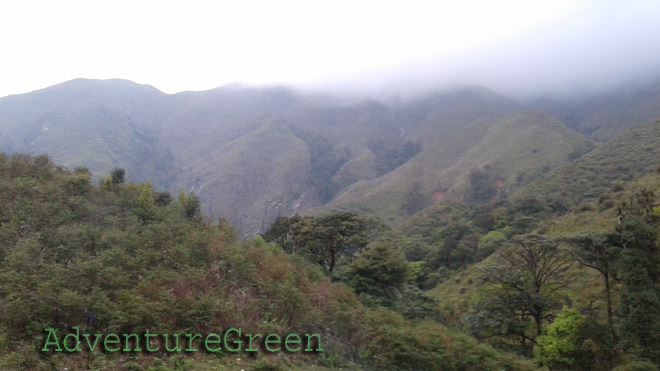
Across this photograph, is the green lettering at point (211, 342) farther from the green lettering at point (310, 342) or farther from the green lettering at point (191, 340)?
the green lettering at point (310, 342)

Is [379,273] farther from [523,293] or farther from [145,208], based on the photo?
[145,208]

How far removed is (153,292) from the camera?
9398 mm

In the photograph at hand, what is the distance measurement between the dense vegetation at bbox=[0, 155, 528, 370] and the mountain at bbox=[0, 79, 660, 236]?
203ft

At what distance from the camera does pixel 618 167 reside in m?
59.3

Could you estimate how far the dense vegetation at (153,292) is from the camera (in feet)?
25.2

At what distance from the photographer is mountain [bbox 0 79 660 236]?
104 meters

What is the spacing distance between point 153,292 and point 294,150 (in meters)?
155

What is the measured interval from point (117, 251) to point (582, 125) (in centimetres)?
19356

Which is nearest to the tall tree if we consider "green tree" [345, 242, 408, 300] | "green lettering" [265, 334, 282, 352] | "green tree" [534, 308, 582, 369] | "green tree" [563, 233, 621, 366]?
"green tree" [563, 233, 621, 366]

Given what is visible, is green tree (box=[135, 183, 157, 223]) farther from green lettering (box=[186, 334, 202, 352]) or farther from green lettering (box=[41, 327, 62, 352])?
green lettering (box=[186, 334, 202, 352])

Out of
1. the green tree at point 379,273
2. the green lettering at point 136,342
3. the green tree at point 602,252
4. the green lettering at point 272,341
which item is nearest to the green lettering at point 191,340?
the green lettering at point 136,342

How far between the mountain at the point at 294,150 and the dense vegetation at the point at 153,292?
61.8 meters

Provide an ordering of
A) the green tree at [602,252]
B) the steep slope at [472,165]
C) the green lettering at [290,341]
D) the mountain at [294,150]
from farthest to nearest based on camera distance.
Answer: the mountain at [294,150] < the steep slope at [472,165] < the green tree at [602,252] < the green lettering at [290,341]

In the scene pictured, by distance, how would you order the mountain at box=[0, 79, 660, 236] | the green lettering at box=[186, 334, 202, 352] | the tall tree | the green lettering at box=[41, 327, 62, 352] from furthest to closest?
the mountain at box=[0, 79, 660, 236] → the tall tree → the green lettering at box=[186, 334, 202, 352] → the green lettering at box=[41, 327, 62, 352]
